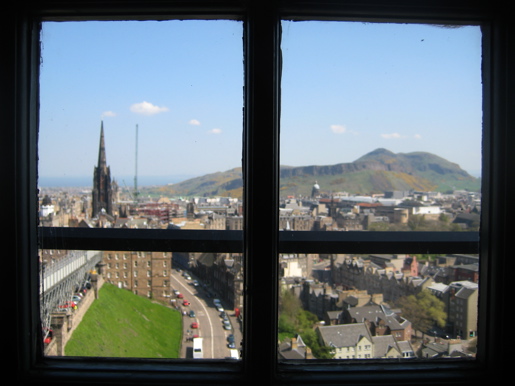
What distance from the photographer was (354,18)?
126 cm

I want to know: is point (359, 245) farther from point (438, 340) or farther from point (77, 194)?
point (77, 194)

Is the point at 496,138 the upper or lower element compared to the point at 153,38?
lower

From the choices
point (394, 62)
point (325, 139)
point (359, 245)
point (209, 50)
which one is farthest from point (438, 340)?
point (209, 50)

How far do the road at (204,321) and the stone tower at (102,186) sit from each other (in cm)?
38

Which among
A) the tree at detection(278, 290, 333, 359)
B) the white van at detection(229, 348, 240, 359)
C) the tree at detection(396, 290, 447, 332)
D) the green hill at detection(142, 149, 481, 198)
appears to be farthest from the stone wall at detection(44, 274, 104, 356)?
the tree at detection(396, 290, 447, 332)

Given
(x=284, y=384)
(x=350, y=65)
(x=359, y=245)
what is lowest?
(x=284, y=384)

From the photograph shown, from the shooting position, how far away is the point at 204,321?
1.32 m

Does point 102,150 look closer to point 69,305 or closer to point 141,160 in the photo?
point 141,160

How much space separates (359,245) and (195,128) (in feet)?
2.55

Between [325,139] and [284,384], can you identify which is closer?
[284,384]

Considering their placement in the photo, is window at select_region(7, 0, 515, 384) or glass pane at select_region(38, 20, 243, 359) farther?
glass pane at select_region(38, 20, 243, 359)

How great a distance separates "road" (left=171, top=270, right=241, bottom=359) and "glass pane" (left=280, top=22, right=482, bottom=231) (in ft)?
1.45

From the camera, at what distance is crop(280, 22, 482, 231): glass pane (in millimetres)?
1303

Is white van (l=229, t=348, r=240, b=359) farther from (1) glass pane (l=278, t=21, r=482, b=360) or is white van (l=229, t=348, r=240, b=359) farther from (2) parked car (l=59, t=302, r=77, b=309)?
(2) parked car (l=59, t=302, r=77, b=309)
